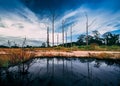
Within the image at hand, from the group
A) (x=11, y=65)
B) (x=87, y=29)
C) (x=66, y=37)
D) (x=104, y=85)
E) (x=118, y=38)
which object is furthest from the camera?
(x=118, y=38)

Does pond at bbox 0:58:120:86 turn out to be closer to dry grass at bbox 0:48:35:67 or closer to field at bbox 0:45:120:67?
dry grass at bbox 0:48:35:67

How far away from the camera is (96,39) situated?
85688 millimetres

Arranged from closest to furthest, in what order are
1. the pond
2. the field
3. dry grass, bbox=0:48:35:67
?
1. the pond
2. dry grass, bbox=0:48:35:67
3. the field

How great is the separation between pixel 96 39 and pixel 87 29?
123 feet

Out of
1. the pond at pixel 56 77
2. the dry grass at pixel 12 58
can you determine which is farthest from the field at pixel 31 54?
the pond at pixel 56 77

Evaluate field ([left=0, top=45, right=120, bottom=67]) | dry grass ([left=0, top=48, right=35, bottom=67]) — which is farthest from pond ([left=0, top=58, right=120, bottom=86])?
field ([left=0, top=45, right=120, bottom=67])

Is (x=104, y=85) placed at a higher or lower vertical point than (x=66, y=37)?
lower

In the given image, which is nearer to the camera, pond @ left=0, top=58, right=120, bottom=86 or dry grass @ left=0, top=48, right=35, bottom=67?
pond @ left=0, top=58, right=120, bottom=86

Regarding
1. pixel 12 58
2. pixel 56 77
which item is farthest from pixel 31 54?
pixel 56 77

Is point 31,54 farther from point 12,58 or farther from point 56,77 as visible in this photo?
point 56,77

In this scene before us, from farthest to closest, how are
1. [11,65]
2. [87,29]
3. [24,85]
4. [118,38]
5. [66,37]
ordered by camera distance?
[118,38] → [66,37] → [87,29] → [11,65] → [24,85]

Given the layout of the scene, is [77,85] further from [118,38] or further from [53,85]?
[118,38]

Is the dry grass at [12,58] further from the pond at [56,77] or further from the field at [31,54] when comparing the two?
the pond at [56,77]

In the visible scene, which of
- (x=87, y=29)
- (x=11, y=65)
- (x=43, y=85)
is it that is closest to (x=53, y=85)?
(x=43, y=85)
